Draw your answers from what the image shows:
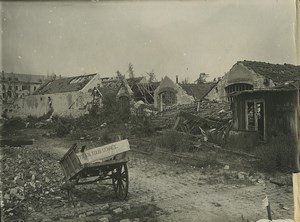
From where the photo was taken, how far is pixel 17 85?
2.93 metres

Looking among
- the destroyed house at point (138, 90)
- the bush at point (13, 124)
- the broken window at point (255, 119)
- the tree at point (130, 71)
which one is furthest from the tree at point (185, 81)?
the broken window at point (255, 119)

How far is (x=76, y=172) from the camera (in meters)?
3.19

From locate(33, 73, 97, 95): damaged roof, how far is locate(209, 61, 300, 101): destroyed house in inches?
72.5

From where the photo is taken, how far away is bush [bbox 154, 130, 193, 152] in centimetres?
418

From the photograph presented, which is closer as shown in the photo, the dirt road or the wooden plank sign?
the wooden plank sign

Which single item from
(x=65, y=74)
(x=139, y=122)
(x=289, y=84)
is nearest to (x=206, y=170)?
(x=139, y=122)

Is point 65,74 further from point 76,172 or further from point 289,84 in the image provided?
point 289,84

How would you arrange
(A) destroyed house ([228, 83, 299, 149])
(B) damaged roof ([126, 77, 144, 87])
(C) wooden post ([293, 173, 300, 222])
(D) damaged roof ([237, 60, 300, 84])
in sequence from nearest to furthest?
(B) damaged roof ([126, 77, 144, 87]) → (C) wooden post ([293, 173, 300, 222]) → (D) damaged roof ([237, 60, 300, 84]) → (A) destroyed house ([228, 83, 299, 149])

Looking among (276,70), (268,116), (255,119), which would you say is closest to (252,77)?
(276,70)

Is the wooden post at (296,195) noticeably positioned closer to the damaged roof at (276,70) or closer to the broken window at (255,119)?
the damaged roof at (276,70)

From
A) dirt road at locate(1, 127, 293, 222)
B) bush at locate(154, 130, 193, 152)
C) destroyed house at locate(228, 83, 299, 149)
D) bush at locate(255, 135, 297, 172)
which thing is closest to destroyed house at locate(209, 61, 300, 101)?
destroyed house at locate(228, 83, 299, 149)

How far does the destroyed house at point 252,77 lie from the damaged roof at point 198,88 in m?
0.17

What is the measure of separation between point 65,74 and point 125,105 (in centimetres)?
76

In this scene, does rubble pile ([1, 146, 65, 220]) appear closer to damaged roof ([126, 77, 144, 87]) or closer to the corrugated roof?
the corrugated roof
